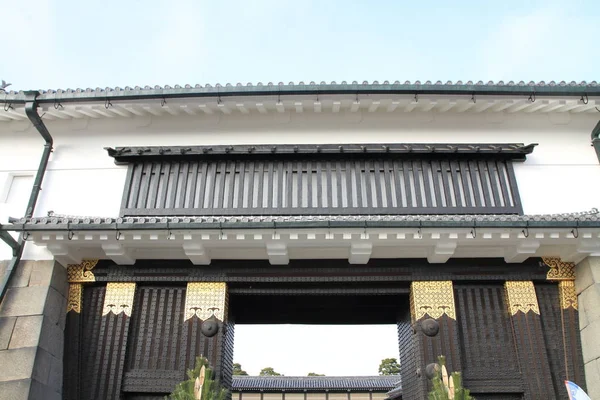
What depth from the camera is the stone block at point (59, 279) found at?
946cm

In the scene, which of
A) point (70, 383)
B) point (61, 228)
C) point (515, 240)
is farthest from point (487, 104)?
point (70, 383)

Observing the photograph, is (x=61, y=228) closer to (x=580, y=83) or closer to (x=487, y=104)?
(x=487, y=104)

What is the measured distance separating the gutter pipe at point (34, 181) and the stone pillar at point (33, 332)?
0.51 feet

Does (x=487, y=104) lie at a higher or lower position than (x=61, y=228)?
higher

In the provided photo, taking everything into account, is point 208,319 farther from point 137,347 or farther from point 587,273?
point 587,273

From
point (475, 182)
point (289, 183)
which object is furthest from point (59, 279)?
point (475, 182)

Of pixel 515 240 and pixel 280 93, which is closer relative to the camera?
pixel 515 240

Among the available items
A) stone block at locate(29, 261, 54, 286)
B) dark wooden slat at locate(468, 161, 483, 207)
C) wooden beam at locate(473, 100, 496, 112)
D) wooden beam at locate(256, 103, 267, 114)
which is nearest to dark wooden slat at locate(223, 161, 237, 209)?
wooden beam at locate(256, 103, 267, 114)

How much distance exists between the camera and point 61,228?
8828 mm

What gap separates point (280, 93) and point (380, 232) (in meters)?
4.22

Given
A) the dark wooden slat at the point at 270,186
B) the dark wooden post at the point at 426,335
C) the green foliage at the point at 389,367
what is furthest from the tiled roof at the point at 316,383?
the dark wooden slat at the point at 270,186

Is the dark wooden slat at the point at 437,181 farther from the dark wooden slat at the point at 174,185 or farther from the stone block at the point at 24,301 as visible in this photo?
the stone block at the point at 24,301

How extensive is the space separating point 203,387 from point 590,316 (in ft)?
23.8

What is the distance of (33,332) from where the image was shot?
29.0 feet
